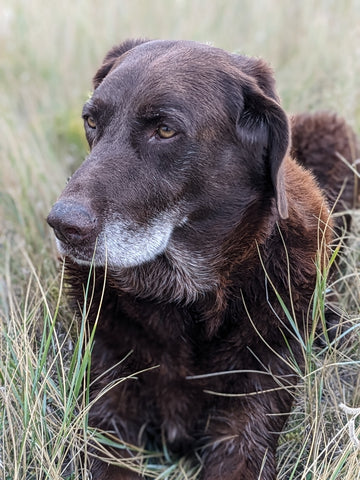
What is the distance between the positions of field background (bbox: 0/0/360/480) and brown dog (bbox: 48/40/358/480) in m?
0.15

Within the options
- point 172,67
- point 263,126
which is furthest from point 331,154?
point 172,67

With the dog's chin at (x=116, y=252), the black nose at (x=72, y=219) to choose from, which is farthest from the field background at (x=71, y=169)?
the black nose at (x=72, y=219)

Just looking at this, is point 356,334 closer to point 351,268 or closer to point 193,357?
point 351,268

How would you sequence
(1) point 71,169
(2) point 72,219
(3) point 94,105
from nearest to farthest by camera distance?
(2) point 72,219
(3) point 94,105
(1) point 71,169

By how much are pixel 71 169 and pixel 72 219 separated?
8.63ft

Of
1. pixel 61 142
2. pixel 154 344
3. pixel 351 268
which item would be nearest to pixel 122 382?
pixel 154 344

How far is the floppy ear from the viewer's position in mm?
2389

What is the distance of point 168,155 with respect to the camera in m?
2.27

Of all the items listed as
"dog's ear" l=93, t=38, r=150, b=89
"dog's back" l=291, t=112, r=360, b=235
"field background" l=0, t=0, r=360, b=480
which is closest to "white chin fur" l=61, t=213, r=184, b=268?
"field background" l=0, t=0, r=360, b=480

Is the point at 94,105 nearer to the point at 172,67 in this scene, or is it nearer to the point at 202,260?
the point at 172,67

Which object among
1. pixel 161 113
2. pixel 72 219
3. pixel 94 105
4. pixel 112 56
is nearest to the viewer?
pixel 72 219

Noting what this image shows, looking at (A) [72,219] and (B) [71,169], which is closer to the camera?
(A) [72,219]

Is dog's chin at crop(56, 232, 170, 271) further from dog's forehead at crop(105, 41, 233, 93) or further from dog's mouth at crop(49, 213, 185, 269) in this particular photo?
dog's forehead at crop(105, 41, 233, 93)

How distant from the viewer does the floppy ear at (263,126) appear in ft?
7.84
